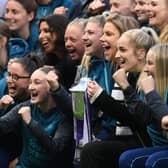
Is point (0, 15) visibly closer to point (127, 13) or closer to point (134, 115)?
point (127, 13)

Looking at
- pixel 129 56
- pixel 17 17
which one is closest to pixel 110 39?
pixel 129 56

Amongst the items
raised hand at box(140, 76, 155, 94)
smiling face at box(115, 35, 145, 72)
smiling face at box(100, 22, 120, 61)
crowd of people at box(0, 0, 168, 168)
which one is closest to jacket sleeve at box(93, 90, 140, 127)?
crowd of people at box(0, 0, 168, 168)

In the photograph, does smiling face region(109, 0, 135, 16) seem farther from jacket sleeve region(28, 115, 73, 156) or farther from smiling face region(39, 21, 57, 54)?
jacket sleeve region(28, 115, 73, 156)

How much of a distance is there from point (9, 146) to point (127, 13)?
156 cm

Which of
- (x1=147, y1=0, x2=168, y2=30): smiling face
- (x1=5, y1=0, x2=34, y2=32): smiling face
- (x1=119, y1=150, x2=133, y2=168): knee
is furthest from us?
(x1=5, y1=0, x2=34, y2=32): smiling face

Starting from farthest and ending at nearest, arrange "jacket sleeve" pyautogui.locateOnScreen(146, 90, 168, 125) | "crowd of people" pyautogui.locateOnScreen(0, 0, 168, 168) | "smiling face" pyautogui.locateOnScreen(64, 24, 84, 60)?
"smiling face" pyautogui.locateOnScreen(64, 24, 84, 60) → "crowd of people" pyautogui.locateOnScreen(0, 0, 168, 168) → "jacket sleeve" pyautogui.locateOnScreen(146, 90, 168, 125)

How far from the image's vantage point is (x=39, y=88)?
6035 mm

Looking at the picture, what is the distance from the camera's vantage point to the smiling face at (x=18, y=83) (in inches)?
254

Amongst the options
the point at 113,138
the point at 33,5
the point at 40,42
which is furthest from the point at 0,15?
the point at 113,138

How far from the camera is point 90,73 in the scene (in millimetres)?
6109

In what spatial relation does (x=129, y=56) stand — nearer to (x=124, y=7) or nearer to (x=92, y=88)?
(x=92, y=88)

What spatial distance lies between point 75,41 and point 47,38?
39 centimetres

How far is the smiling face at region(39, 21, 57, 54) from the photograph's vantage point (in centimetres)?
681

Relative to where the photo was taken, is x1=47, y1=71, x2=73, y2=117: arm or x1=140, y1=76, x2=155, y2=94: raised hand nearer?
x1=140, y1=76, x2=155, y2=94: raised hand
